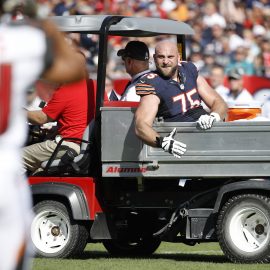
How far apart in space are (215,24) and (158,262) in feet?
40.5

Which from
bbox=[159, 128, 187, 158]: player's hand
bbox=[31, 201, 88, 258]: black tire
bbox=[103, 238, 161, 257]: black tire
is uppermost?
bbox=[159, 128, 187, 158]: player's hand

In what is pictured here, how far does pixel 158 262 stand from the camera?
29.7 feet

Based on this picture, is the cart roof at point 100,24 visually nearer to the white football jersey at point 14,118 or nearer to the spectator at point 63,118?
the spectator at point 63,118

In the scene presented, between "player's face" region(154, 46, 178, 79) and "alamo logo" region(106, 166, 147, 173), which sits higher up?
"player's face" region(154, 46, 178, 79)

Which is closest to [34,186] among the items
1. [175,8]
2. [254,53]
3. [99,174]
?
[99,174]

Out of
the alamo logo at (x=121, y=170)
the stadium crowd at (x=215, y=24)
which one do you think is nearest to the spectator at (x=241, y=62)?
the stadium crowd at (x=215, y=24)

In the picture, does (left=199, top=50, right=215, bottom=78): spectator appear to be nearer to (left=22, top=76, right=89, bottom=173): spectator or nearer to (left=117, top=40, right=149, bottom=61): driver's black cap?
(left=117, top=40, right=149, bottom=61): driver's black cap

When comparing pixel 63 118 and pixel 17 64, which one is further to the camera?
pixel 63 118

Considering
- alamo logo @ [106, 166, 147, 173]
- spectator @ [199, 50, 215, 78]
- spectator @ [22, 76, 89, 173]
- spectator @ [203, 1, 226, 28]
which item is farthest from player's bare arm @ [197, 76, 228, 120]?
spectator @ [203, 1, 226, 28]

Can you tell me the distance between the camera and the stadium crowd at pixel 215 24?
19.4 meters

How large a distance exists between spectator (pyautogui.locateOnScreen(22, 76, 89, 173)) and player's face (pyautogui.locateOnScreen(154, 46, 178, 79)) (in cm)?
85

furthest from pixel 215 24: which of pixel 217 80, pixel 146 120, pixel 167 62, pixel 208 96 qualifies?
pixel 146 120

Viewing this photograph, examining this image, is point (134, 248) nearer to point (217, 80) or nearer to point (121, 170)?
point (121, 170)

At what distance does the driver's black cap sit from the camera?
9633 millimetres
